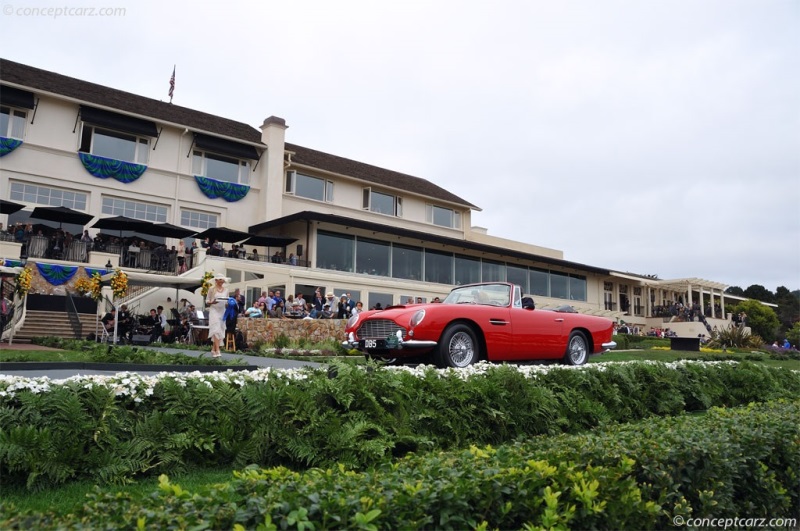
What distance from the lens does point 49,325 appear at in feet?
72.6

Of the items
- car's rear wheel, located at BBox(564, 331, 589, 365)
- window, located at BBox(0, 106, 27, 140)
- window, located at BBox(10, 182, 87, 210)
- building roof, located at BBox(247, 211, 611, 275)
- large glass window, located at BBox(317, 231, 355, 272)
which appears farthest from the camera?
large glass window, located at BBox(317, 231, 355, 272)

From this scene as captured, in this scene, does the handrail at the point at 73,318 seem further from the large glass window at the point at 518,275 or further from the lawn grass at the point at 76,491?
the large glass window at the point at 518,275

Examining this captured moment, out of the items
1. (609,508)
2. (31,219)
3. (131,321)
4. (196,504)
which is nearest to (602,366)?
(609,508)

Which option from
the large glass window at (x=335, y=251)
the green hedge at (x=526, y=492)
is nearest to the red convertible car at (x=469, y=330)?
the green hedge at (x=526, y=492)

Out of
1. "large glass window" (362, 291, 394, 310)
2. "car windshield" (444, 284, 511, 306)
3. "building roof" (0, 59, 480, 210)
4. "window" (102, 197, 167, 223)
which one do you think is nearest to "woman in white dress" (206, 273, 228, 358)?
"car windshield" (444, 284, 511, 306)

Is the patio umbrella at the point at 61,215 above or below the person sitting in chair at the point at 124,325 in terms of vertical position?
above

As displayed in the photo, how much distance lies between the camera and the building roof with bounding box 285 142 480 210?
132 ft

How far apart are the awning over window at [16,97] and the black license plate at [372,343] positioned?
26.4 metres

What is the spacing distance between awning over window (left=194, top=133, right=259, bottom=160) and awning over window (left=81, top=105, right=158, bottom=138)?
2581 millimetres

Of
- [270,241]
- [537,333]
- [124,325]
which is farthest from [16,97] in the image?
[537,333]

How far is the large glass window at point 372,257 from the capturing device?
35062 millimetres

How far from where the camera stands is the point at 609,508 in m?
3.03

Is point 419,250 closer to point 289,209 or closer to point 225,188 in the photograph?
point 289,209

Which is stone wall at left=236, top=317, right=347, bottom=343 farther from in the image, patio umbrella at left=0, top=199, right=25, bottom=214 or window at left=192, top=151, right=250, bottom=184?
window at left=192, top=151, right=250, bottom=184
